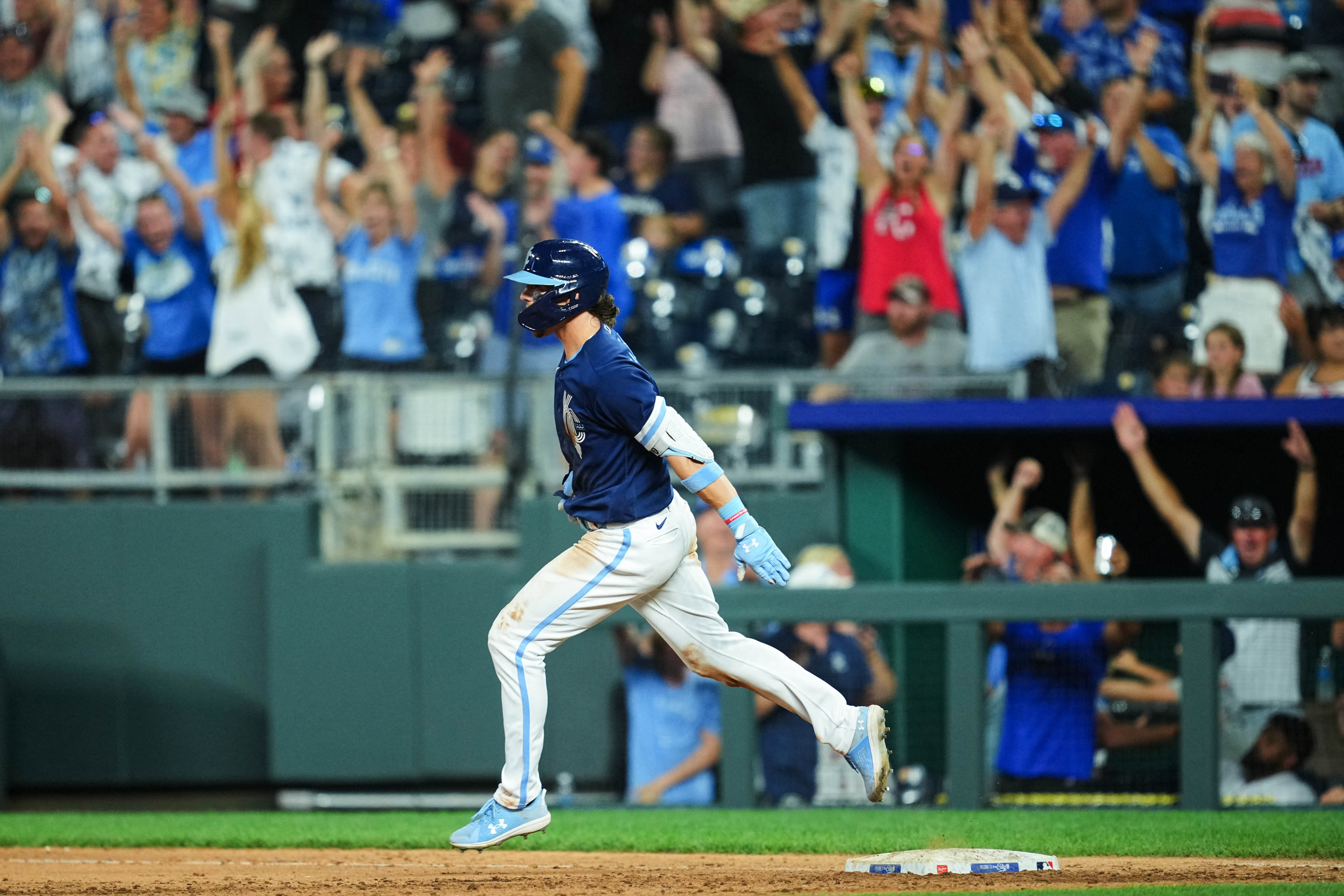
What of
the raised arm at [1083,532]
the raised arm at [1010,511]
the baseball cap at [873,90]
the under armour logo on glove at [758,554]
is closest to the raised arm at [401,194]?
the baseball cap at [873,90]

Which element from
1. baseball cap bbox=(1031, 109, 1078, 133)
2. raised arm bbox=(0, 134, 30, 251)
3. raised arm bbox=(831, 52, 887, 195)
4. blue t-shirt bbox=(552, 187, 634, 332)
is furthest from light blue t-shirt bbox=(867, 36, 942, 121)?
raised arm bbox=(0, 134, 30, 251)

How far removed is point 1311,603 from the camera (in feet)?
23.0

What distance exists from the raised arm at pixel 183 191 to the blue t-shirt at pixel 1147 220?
5.49 meters

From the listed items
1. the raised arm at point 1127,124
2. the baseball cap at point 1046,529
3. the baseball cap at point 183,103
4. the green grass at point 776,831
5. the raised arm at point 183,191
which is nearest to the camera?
the green grass at point 776,831

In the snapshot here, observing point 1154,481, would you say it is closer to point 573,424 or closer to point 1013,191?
point 1013,191

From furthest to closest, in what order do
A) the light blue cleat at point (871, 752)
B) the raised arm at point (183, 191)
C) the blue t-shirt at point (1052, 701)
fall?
the raised arm at point (183, 191) < the blue t-shirt at point (1052, 701) < the light blue cleat at point (871, 752)

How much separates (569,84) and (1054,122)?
3.29 metres

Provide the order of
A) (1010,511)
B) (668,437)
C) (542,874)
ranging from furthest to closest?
1. (1010,511)
2. (542,874)
3. (668,437)

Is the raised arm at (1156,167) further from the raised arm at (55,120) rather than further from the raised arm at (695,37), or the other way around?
the raised arm at (55,120)

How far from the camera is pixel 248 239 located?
9711mm

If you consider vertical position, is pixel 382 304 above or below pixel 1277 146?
below

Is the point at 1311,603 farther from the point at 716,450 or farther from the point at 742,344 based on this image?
the point at 742,344

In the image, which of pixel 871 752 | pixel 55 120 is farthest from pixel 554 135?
pixel 871 752

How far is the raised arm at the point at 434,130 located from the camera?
10148 millimetres
